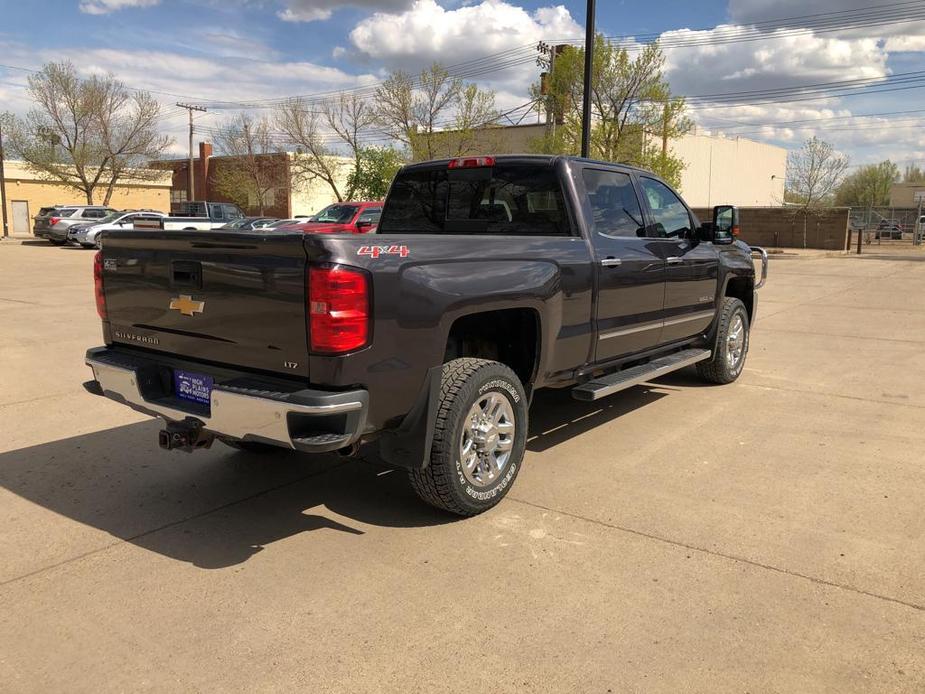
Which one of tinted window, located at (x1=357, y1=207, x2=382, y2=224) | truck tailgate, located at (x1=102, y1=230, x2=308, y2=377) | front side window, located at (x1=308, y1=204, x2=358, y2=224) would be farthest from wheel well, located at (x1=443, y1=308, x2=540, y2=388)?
front side window, located at (x1=308, y1=204, x2=358, y2=224)

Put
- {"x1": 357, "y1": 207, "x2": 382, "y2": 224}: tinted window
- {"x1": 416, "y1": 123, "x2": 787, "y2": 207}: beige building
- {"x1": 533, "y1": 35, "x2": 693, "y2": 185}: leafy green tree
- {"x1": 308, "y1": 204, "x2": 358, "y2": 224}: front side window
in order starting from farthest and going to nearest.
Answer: {"x1": 416, "y1": 123, "x2": 787, "y2": 207}: beige building < {"x1": 533, "y1": 35, "x2": 693, "y2": 185}: leafy green tree < {"x1": 308, "y1": 204, "x2": 358, "y2": 224}: front side window < {"x1": 357, "y1": 207, "x2": 382, "y2": 224}: tinted window

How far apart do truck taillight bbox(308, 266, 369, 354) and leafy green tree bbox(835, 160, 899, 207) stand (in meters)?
76.1

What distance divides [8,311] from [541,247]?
11125 millimetres

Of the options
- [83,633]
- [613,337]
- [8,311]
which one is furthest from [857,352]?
[8,311]

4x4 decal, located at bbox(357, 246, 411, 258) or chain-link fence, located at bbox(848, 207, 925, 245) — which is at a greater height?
chain-link fence, located at bbox(848, 207, 925, 245)

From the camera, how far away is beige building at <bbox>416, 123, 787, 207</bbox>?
3728 centimetres

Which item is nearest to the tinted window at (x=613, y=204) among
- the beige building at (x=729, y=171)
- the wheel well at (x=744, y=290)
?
the wheel well at (x=744, y=290)

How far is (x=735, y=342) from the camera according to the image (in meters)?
7.36

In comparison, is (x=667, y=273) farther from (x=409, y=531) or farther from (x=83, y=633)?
(x=83, y=633)

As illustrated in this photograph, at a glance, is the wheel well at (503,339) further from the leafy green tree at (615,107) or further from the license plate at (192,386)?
the leafy green tree at (615,107)

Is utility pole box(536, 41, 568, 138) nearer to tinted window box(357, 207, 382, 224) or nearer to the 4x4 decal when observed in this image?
tinted window box(357, 207, 382, 224)

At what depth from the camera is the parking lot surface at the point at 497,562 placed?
2.82 m

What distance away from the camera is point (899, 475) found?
4762 mm

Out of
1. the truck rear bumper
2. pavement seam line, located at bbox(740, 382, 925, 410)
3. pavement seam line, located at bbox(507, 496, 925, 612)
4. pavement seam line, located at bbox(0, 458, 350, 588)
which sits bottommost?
pavement seam line, located at bbox(0, 458, 350, 588)
